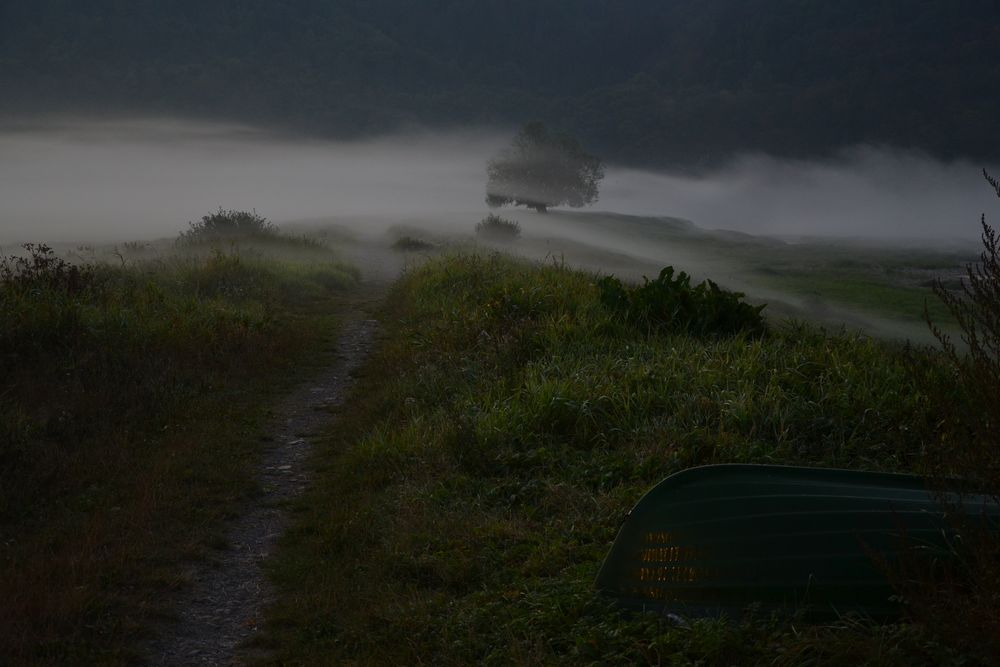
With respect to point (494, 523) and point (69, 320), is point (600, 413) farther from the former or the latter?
point (69, 320)

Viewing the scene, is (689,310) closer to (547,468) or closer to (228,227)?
(547,468)

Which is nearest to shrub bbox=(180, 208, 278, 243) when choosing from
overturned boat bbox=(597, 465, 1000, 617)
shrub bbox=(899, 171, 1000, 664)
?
overturned boat bbox=(597, 465, 1000, 617)

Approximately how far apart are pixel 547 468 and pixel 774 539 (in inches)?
130

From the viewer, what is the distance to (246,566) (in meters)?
6.61

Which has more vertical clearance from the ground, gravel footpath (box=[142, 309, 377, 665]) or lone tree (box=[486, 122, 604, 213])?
lone tree (box=[486, 122, 604, 213])

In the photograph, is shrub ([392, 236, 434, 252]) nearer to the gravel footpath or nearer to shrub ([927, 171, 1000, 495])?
the gravel footpath

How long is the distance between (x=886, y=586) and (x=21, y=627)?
5579 millimetres

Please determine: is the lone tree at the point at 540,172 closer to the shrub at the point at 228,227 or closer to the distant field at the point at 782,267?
the distant field at the point at 782,267

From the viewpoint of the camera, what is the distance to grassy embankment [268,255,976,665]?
486 centimetres

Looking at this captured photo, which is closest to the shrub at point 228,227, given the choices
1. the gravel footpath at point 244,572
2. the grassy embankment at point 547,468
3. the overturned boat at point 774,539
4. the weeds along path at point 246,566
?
the grassy embankment at point 547,468

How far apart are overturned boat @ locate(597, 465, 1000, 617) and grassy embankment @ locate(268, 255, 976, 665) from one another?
208mm

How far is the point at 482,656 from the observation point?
16.2 ft

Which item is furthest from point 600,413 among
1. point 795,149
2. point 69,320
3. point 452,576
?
point 795,149

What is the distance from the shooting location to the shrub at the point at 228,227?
3284 centimetres
